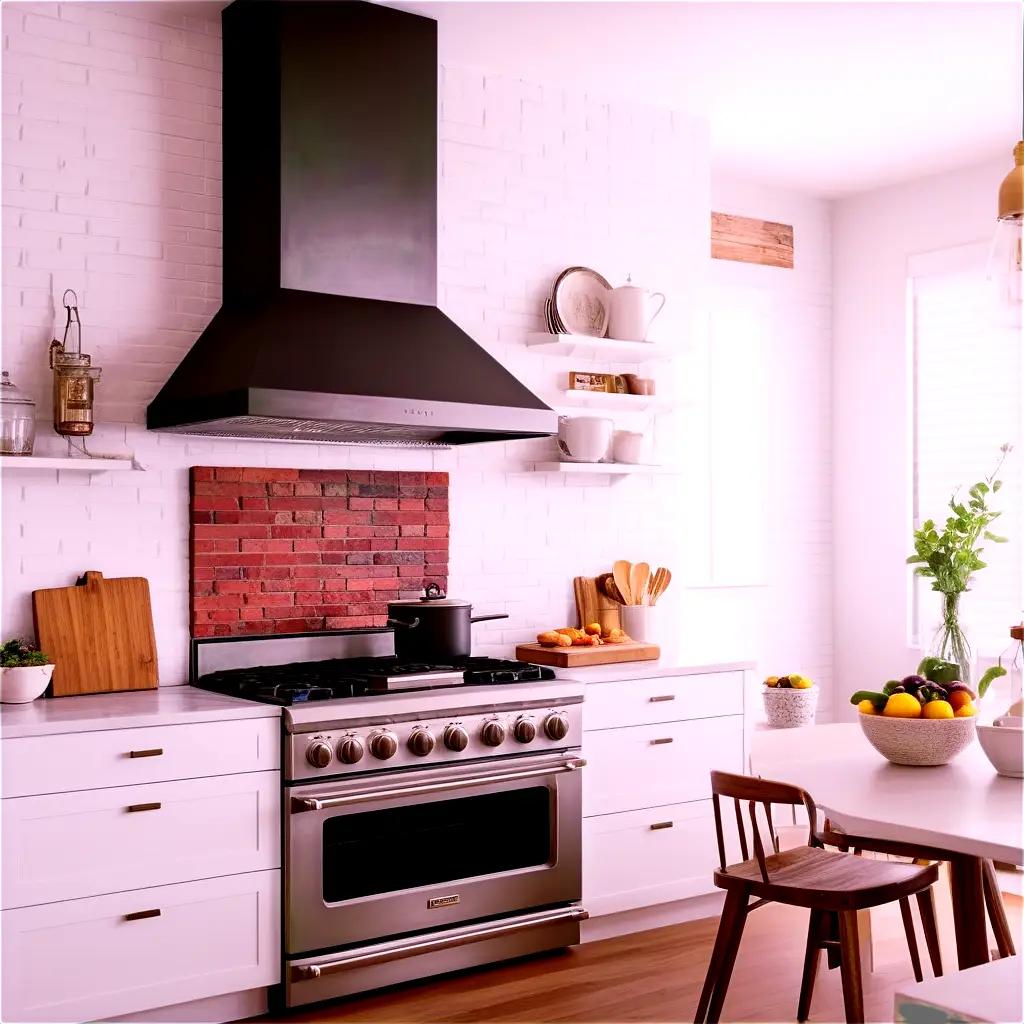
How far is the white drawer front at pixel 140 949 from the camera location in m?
3.19

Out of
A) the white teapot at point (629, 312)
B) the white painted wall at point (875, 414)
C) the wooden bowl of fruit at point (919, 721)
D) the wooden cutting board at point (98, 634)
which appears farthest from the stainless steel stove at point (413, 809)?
the white painted wall at point (875, 414)

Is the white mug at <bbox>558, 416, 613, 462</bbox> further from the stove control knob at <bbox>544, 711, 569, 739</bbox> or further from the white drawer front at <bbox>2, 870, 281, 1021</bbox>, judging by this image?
the white drawer front at <bbox>2, 870, 281, 1021</bbox>

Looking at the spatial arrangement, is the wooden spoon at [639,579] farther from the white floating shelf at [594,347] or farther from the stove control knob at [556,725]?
the stove control knob at [556,725]

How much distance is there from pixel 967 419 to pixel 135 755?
4253 mm

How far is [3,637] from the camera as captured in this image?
371 centimetres

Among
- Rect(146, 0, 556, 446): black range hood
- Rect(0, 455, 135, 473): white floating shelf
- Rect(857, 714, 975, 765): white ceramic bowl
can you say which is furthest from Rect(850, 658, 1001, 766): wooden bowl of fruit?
Rect(0, 455, 135, 473): white floating shelf

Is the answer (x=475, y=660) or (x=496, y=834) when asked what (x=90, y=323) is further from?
(x=496, y=834)

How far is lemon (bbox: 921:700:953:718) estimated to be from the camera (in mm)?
2977

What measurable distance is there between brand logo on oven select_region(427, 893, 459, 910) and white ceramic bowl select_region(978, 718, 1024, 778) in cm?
173

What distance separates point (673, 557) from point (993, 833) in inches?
113

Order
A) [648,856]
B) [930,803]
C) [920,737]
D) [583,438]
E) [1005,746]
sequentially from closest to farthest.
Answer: [930,803] → [1005,746] → [920,737] → [648,856] → [583,438]

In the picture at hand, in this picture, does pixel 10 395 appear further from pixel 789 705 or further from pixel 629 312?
pixel 789 705

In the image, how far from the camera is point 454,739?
150 inches

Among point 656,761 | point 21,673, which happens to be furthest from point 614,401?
point 21,673
